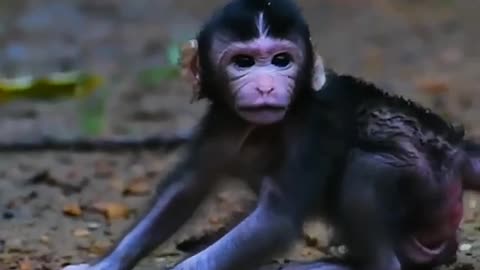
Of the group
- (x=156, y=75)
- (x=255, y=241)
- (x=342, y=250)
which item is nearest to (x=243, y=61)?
(x=255, y=241)

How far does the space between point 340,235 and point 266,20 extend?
62 centimetres

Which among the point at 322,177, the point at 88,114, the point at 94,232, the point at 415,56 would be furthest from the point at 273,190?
the point at 415,56

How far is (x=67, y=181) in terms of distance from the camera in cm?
621

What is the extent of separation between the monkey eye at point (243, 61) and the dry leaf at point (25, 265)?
108cm

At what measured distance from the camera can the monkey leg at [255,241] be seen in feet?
13.8

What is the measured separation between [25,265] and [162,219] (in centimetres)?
63

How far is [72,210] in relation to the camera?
5.70 metres

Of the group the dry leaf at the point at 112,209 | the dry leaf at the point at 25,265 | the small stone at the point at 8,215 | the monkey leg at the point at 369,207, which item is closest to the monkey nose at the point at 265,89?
the monkey leg at the point at 369,207

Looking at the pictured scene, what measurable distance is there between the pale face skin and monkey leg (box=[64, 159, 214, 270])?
369 millimetres

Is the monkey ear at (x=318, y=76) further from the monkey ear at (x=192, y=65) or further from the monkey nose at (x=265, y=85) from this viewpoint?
the monkey ear at (x=192, y=65)

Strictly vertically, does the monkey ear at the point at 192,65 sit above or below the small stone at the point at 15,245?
above

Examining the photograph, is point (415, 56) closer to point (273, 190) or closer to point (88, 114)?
point (88, 114)

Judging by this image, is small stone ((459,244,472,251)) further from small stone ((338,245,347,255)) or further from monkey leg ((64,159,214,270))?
monkey leg ((64,159,214,270))

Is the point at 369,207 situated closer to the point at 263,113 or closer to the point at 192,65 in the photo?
Result: the point at 263,113
